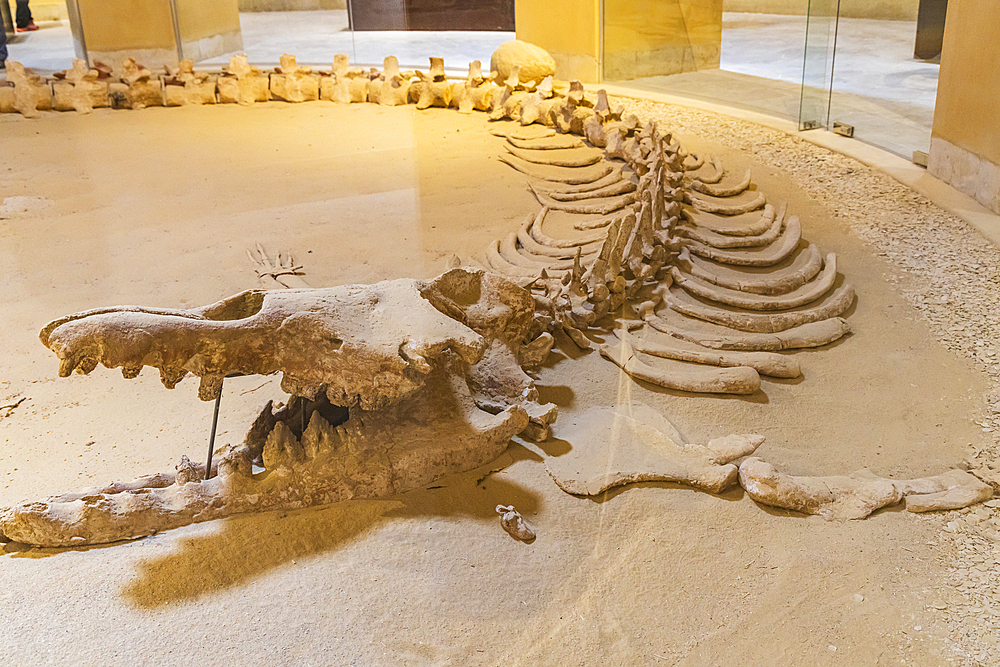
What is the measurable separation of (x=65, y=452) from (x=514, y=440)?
5.12 feet

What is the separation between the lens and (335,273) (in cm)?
467

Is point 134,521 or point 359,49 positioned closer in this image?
point 134,521

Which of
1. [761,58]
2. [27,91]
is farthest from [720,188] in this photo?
[27,91]

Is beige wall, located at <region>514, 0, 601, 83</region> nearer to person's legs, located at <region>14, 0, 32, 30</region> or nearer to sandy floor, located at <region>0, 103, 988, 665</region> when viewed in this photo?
sandy floor, located at <region>0, 103, 988, 665</region>

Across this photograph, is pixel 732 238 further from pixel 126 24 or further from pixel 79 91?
pixel 126 24

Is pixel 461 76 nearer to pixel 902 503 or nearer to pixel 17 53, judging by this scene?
pixel 17 53

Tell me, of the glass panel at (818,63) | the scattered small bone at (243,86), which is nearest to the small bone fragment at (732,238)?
the glass panel at (818,63)

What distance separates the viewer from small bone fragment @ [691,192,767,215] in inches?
189

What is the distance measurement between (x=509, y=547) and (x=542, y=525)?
0.43 ft

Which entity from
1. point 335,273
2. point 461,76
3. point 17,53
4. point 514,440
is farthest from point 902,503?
point 17,53

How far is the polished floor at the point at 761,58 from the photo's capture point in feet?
19.8

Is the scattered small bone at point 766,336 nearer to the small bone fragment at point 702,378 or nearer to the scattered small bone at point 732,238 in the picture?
the small bone fragment at point 702,378

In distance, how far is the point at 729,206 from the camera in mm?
5020

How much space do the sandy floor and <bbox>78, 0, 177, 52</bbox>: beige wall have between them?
24.8 feet
